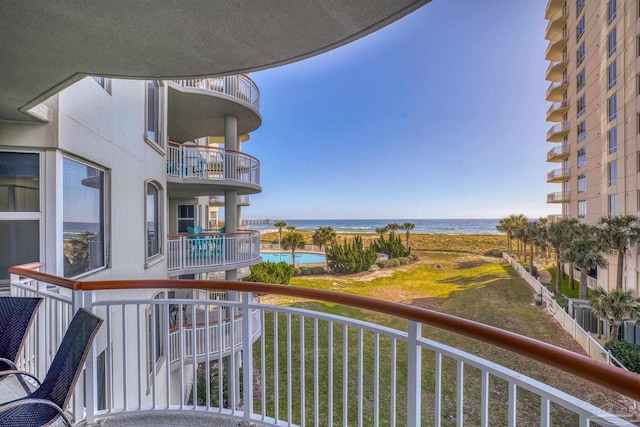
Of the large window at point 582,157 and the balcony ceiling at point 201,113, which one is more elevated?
the large window at point 582,157


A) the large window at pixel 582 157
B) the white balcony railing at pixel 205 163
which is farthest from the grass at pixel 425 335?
the large window at pixel 582 157

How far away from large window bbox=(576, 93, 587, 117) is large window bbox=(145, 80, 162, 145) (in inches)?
934

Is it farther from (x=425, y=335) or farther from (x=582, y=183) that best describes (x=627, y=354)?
(x=582, y=183)

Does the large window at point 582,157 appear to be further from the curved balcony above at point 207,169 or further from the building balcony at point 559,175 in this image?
the curved balcony above at point 207,169

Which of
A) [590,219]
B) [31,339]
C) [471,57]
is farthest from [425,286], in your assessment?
[31,339]

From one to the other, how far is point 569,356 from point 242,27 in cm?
208

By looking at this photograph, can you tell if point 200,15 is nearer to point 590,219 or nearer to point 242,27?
point 242,27

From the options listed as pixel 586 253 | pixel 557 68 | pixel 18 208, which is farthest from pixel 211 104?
pixel 557 68

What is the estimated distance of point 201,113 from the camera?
315 inches

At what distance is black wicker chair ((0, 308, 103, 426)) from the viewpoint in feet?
5.01

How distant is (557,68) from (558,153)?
631 centimetres

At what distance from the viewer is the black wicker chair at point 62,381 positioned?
1.53 meters

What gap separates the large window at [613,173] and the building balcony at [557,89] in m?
10.0

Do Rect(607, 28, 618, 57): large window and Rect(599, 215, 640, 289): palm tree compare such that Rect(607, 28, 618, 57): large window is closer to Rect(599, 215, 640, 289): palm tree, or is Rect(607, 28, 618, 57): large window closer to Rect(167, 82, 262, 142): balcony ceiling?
Rect(599, 215, 640, 289): palm tree
